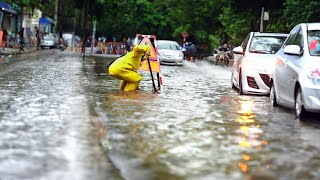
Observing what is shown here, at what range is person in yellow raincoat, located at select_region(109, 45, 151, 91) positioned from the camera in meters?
13.8

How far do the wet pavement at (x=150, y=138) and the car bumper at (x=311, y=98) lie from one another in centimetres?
30

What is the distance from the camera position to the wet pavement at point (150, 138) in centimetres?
588

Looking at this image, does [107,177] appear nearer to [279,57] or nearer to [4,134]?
[4,134]

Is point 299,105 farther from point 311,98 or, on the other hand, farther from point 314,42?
point 314,42

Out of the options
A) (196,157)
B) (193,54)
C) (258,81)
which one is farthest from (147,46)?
(193,54)

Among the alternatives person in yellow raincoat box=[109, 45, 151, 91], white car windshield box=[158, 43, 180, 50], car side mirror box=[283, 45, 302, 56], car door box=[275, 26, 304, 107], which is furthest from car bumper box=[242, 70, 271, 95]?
white car windshield box=[158, 43, 180, 50]

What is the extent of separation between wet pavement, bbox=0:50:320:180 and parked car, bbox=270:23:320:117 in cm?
30

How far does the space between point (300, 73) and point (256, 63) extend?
4280mm

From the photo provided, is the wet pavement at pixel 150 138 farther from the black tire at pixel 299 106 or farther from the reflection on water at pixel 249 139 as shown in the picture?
the black tire at pixel 299 106

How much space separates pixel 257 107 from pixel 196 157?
5376mm

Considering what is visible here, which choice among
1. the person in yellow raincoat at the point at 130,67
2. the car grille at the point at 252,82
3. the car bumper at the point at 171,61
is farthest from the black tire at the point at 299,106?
the car bumper at the point at 171,61

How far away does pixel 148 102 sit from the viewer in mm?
11664

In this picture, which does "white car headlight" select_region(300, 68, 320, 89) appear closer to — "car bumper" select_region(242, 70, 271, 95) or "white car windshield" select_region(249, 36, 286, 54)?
"car bumper" select_region(242, 70, 271, 95)

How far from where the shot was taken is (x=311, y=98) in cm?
Answer: 926
